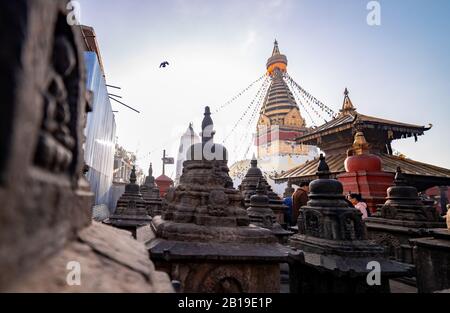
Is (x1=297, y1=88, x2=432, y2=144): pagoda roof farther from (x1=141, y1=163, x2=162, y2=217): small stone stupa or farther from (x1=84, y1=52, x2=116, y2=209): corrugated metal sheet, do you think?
(x1=84, y1=52, x2=116, y2=209): corrugated metal sheet

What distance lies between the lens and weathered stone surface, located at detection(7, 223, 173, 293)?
733 millimetres

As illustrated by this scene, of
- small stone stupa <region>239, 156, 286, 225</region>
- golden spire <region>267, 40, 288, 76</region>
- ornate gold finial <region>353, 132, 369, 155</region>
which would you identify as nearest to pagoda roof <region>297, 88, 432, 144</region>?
ornate gold finial <region>353, 132, 369, 155</region>

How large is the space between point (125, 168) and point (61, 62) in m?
25.3

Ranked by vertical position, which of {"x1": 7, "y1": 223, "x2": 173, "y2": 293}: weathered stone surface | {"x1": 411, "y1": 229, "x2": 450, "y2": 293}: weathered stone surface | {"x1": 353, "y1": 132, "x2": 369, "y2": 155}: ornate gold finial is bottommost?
{"x1": 411, "y1": 229, "x2": 450, "y2": 293}: weathered stone surface

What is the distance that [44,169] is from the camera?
815 mm

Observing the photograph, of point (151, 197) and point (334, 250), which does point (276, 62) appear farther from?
point (334, 250)

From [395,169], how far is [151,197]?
10.9 meters

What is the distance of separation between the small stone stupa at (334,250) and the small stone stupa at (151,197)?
736 cm

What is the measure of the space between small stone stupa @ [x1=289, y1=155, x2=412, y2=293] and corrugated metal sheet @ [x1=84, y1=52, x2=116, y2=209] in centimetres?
528

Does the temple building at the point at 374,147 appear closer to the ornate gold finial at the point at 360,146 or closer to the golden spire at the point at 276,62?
the ornate gold finial at the point at 360,146

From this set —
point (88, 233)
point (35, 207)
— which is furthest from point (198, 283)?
point (35, 207)

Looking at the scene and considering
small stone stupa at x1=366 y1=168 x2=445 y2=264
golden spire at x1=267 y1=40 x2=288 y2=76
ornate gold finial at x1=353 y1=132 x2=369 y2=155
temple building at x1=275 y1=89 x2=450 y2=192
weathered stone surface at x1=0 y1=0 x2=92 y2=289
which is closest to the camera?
weathered stone surface at x1=0 y1=0 x2=92 y2=289

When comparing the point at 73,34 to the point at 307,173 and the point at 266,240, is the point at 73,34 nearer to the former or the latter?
the point at 266,240
